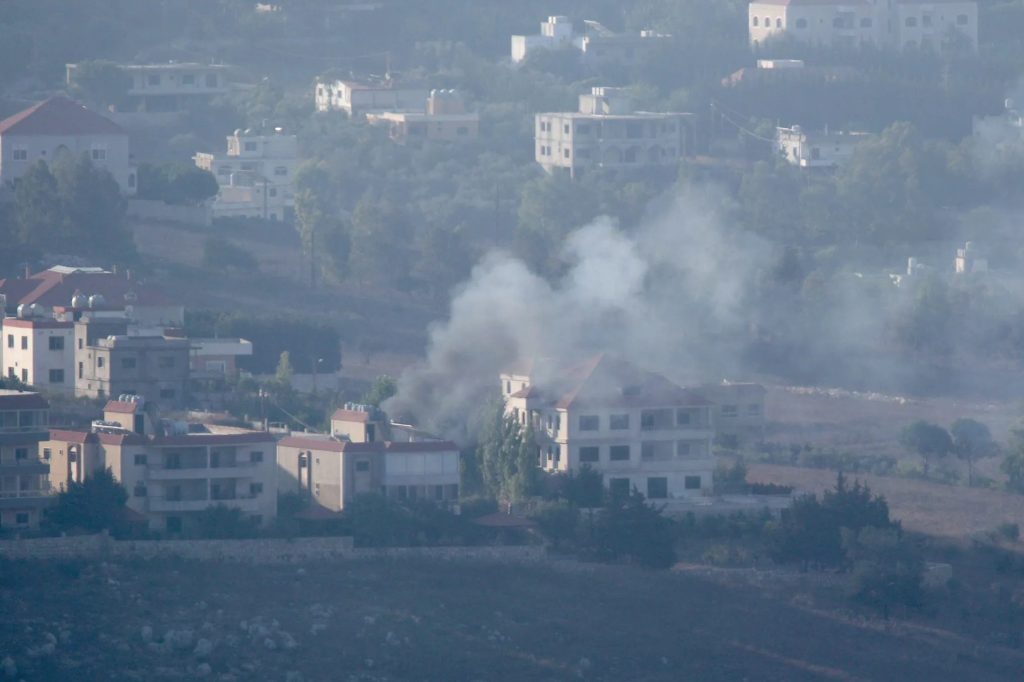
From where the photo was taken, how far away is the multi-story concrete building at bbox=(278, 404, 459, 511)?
153 feet

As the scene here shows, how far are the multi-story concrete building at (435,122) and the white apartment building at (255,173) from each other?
118 inches

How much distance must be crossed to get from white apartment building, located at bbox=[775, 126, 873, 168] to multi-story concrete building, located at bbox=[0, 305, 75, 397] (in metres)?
28.4

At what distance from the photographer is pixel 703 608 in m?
45.2

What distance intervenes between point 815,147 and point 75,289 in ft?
86.3

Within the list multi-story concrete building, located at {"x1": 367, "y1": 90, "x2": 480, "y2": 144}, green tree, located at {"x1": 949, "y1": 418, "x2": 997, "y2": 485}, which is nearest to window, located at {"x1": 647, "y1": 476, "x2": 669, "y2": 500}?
green tree, located at {"x1": 949, "y1": 418, "x2": 997, "y2": 485}

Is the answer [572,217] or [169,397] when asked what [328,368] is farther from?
[572,217]

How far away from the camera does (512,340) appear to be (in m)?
53.1

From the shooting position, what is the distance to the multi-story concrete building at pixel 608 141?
77.3 m

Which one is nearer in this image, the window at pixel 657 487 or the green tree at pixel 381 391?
the window at pixel 657 487

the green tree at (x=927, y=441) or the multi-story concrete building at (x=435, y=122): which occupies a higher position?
the multi-story concrete building at (x=435, y=122)

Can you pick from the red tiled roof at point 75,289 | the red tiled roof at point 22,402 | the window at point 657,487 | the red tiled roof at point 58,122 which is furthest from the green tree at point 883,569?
the red tiled roof at point 58,122

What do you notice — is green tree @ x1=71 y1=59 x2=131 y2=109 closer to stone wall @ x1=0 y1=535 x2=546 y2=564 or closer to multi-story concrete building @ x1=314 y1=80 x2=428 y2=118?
multi-story concrete building @ x1=314 y1=80 x2=428 y2=118

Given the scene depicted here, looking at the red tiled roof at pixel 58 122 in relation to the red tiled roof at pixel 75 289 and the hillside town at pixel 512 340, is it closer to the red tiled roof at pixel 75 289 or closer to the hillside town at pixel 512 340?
the hillside town at pixel 512 340

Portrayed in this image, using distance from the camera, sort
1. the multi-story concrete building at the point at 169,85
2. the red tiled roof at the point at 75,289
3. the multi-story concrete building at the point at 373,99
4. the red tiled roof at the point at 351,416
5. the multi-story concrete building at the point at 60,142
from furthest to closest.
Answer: the multi-story concrete building at the point at 373,99
the multi-story concrete building at the point at 169,85
the multi-story concrete building at the point at 60,142
the red tiled roof at the point at 75,289
the red tiled roof at the point at 351,416
